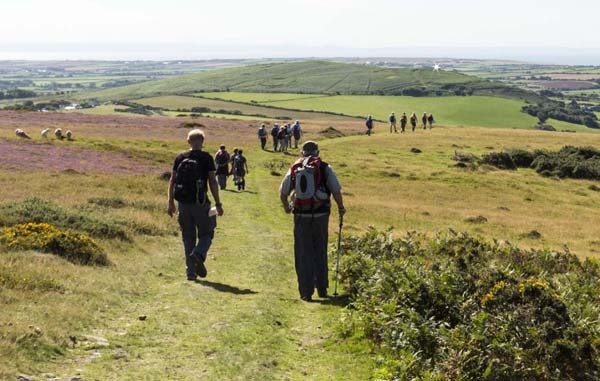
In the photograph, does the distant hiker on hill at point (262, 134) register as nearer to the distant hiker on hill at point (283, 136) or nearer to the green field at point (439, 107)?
the distant hiker on hill at point (283, 136)

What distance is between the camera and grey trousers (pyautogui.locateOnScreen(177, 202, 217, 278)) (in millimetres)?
13195

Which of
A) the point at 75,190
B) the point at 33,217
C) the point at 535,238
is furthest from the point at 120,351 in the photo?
the point at 535,238

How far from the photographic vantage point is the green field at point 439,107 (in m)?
127

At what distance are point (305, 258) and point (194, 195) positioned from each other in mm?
2837

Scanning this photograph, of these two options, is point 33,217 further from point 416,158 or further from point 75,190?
point 416,158

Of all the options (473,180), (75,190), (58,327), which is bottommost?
(473,180)

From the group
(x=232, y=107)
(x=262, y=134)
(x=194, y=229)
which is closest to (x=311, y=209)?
(x=194, y=229)

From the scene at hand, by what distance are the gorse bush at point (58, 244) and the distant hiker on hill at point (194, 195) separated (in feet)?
7.21

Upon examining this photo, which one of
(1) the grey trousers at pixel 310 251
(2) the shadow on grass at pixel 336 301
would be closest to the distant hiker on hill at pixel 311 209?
(1) the grey trousers at pixel 310 251

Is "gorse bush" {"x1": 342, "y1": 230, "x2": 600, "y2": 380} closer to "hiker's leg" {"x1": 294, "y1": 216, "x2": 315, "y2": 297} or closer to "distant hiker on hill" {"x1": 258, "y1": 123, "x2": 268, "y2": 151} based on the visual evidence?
"hiker's leg" {"x1": 294, "y1": 216, "x2": 315, "y2": 297}

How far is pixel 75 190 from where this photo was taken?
83.6ft

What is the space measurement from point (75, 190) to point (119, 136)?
118ft

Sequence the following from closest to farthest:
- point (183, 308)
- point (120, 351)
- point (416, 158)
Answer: point (120, 351) < point (183, 308) < point (416, 158)

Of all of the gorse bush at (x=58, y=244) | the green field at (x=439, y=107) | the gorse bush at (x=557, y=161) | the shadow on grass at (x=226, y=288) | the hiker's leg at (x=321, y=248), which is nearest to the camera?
the hiker's leg at (x=321, y=248)
